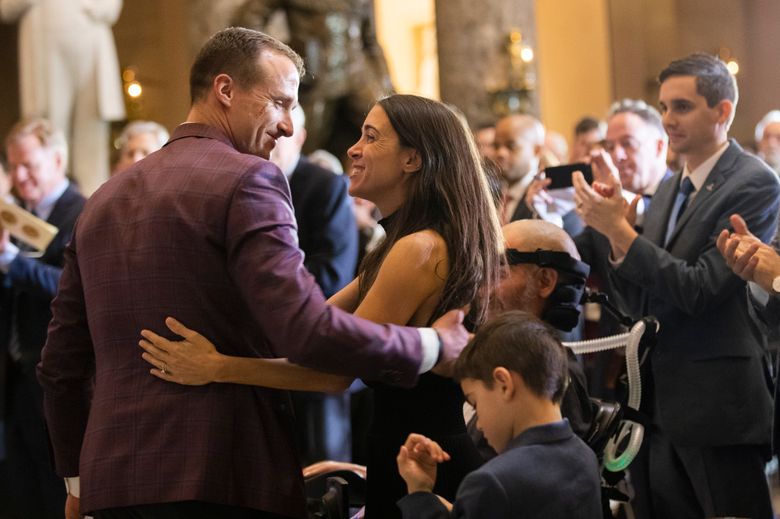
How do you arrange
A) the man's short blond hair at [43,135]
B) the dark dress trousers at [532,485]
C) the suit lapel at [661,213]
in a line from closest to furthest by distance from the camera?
the dark dress trousers at [532,485] < the suit lapel at [661,213] < the man's short blond hair at [43,135]

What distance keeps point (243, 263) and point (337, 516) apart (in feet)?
2.34

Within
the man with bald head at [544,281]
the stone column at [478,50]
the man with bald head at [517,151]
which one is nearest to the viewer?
the man with bald head at [544,281]

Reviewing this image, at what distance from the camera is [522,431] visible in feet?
7.97

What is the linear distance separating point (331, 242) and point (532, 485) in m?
2.86

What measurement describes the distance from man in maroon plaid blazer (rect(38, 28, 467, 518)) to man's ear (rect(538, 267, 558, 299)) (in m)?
0.63

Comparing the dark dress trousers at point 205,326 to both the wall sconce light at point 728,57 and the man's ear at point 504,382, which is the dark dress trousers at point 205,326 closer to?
the man's ear at point 504,382

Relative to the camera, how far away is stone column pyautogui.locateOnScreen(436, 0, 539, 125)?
1012 cm

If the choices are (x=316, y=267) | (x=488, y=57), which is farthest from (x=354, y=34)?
(x=316, y=267)

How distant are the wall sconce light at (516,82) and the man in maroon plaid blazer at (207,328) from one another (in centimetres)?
750

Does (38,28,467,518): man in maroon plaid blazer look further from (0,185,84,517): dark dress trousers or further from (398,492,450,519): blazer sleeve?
(0,185,84,517): dark dress trousers

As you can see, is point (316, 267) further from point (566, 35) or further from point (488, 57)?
point (566, 35)

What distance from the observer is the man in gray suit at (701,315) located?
3676 millimetres

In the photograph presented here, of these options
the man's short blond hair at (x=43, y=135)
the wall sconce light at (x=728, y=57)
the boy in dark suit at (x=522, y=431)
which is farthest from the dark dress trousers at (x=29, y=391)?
the wall sconce light at (x=728, y=57)

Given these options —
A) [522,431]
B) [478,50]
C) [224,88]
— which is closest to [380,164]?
[224,88]
